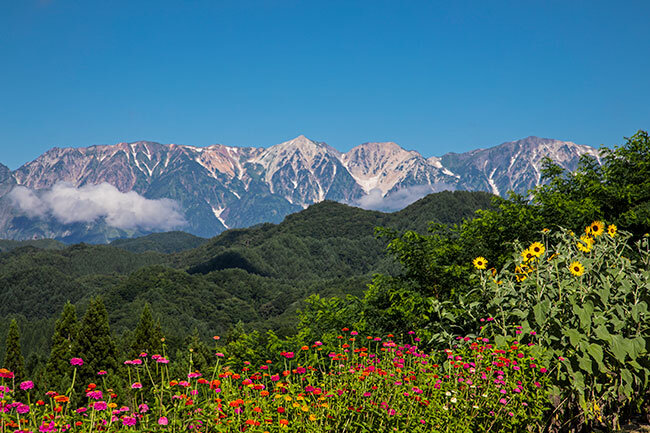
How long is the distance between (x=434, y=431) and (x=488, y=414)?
762 millimetres

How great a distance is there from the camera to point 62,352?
159ft

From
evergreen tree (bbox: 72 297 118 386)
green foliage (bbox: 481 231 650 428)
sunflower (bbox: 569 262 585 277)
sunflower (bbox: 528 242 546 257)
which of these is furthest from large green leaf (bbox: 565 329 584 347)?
evergreen tree (bbox: 72 297 118 386)

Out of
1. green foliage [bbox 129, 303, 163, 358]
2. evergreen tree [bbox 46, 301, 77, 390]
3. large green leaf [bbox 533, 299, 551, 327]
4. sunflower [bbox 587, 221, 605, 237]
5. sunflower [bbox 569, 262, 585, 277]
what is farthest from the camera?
green foliage [bbox 129, 303, 163, 358]

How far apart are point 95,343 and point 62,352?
20.8 ft

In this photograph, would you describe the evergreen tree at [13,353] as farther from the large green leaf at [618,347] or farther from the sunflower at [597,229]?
the large green leaf at [618,347]

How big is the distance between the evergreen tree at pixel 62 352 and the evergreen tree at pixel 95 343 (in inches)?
53.8

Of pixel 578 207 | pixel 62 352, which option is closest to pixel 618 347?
pixel 578 207

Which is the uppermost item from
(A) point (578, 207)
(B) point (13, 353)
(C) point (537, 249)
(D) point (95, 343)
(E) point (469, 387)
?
(A) point (578, 207)

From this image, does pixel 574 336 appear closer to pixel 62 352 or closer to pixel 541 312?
pixel 541 312

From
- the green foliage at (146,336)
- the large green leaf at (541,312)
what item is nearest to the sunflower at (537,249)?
the large green leaf at (541,312)

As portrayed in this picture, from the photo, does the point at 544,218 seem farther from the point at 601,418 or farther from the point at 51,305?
the point at 51,305

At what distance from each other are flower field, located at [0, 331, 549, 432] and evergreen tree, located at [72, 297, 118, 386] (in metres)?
55.3

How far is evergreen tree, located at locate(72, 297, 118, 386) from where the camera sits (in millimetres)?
53438

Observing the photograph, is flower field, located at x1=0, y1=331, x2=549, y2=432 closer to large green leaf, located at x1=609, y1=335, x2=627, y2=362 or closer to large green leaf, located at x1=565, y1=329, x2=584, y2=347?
large green leaf, located at x1=565, y1=329, x2=584, y2=347
